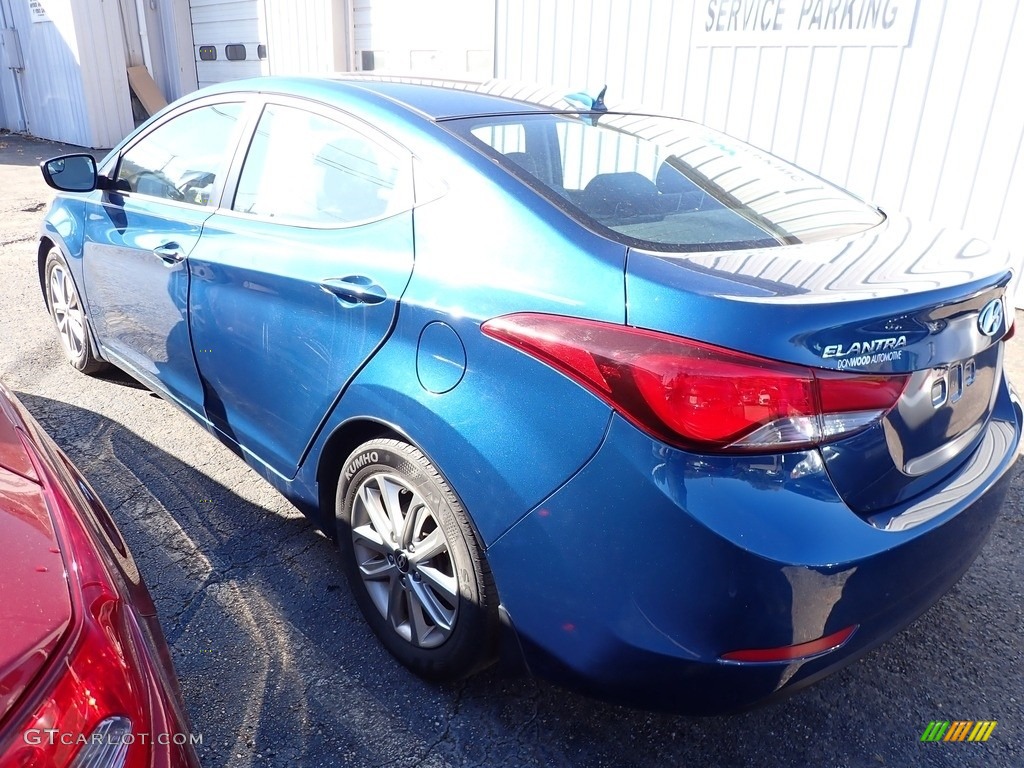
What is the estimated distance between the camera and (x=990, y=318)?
5.97ft

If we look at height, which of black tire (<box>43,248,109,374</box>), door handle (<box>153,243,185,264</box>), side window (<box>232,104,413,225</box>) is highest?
side window (<box>232,104,413,225</box>)

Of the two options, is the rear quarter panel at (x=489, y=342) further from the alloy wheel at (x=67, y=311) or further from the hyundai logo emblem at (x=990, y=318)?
the alloy wheel at (x=67, y=311)

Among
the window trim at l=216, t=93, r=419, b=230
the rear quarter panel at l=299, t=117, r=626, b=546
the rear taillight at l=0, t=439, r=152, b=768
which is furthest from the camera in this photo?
the window trim at l=216, t=93, r=419, b=230

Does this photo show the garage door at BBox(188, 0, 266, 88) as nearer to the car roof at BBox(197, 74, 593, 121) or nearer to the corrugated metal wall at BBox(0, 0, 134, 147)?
the corrugated metal wall at BBox(0, 0, 134, 147)

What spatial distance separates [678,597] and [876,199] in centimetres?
507

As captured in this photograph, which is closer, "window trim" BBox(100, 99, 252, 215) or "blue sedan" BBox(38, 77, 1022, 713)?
"blue sedan" BBox(38, 77, 1022, 713)

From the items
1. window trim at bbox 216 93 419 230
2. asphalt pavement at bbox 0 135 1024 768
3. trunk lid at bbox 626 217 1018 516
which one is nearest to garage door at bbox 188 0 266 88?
window trim at bbox 216 93 419 230

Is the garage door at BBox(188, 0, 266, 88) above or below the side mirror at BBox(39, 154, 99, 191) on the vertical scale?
above

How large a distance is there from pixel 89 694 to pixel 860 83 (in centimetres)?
583

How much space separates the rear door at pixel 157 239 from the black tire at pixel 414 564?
1.01 metres

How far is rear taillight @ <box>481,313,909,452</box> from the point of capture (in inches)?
58.2

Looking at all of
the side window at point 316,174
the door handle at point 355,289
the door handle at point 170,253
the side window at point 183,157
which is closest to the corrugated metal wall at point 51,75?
the side window at point 183,157

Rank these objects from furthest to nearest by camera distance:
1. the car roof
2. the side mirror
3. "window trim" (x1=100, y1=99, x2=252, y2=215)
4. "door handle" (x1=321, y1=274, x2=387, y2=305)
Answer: the side mirror, "window trim" (x1=100, y1=99, x2=252, y2=215), the car roof, "door handle" (x1=321, y1=274, x2=387, y2=305)

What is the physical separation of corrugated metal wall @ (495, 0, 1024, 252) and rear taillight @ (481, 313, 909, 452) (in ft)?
10.4
